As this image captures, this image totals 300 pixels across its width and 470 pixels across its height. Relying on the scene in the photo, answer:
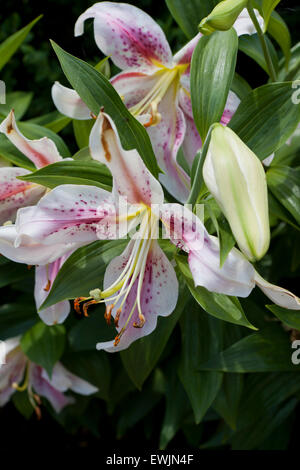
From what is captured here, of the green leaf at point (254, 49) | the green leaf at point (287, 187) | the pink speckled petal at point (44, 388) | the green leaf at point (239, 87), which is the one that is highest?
the green leaf at point (254, 49)

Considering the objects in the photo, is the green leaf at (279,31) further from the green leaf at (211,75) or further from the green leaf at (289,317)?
the green leaf at (289,317)

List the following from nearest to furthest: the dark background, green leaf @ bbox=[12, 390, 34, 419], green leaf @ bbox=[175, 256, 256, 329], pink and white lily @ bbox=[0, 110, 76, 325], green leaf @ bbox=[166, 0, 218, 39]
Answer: green leaf @ bbox=[175, 256, 256, 329] < pink and white lily @ bbox=[0, 110, 76, 325] < green leaf @ bbox=[166, 0, 218, 39] < the dark background < green leaf @ bbox=[12, 390, 34, 419]

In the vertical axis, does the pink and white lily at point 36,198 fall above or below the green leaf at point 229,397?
above

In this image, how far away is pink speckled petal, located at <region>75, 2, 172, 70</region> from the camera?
2.55 ft

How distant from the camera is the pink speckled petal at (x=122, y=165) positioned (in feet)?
1.87

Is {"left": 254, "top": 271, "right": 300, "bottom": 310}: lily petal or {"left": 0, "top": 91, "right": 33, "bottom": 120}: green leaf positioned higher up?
{"left": 254, "top": 271, "right": 300, "bottom": 310}: lily petal

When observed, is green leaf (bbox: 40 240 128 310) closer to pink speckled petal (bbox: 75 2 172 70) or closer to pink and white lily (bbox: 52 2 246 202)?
pink and white lily (bbox: 52 2 246 202)

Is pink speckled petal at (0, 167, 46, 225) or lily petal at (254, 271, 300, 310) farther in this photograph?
pink speckled petal at (0, 167, 46, 225)

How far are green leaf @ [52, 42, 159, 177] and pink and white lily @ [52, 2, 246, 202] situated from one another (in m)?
0.07

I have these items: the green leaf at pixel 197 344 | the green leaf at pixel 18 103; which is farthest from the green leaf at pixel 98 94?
the green leaf at pixel 18 103

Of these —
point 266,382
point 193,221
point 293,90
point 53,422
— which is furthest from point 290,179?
point 53,422

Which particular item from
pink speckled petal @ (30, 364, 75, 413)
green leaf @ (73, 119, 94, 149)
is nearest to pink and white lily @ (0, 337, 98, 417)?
pink speckled petal @ (30, 364, 75, 413)

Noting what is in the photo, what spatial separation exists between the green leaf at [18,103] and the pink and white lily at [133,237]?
21.4 inches

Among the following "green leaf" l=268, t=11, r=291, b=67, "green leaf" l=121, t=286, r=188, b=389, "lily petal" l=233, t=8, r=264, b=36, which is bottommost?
"green leaf" l=121, t=286, r=188, b=389
